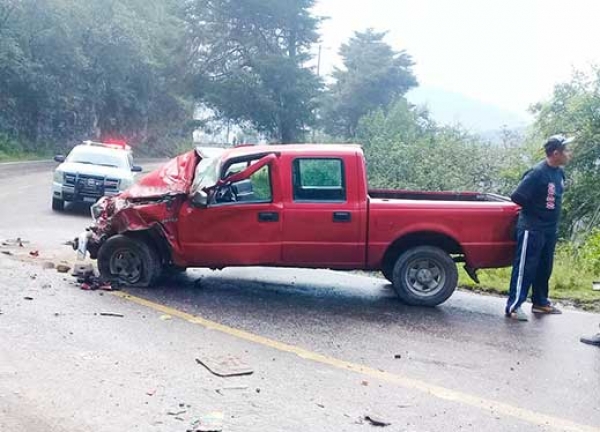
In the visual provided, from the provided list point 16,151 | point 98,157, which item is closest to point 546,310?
point 98,157

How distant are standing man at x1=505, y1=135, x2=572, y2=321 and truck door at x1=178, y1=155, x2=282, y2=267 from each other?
2.63m

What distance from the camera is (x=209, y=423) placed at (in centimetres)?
416

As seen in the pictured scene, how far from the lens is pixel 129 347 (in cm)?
563

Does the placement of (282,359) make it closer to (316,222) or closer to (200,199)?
(316,222)

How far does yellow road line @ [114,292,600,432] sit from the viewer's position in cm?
446

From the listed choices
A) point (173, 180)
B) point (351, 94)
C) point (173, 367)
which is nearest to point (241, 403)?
point (173, 367)

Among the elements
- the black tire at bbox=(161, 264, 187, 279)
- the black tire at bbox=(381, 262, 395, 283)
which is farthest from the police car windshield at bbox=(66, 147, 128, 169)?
the black tire at bbox=(381, 262, 395, 283)

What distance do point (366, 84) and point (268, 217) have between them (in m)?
40.7

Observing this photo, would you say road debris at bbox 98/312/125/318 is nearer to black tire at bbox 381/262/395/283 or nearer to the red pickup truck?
the red pickup truck

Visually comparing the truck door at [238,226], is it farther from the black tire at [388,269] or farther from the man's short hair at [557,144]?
the man's short hair at [557,144]

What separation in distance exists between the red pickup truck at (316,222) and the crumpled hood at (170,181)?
0.12 feet

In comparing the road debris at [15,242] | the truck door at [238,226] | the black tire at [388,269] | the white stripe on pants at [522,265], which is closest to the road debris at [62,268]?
the truck door at [238,226]

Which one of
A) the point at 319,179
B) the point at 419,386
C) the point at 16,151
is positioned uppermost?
the point at 319,179

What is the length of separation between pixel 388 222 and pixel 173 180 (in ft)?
8.62
